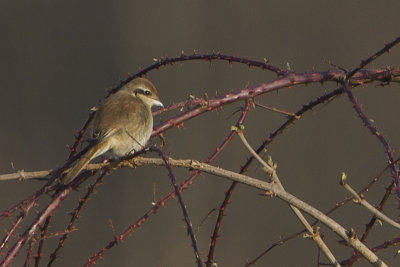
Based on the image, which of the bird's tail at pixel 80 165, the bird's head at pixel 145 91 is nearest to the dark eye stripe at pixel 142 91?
the bird's head at pixel 145 91

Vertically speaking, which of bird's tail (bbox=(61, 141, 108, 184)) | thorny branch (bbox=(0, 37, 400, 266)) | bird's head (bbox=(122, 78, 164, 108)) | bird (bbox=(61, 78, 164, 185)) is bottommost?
thorny branch (bbox=(0, 37, 400, 266))

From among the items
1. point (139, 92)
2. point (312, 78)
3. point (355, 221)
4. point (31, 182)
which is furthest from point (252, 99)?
point (31, 182)

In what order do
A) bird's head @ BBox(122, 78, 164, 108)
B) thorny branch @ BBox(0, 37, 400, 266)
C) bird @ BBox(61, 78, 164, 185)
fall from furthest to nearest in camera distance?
bird's head @ BBox(122, 78, 164, 108) < bird @ BBox(61, 78, 164, 185) < thorny branch @ BBox(0, 37, 400, 266)

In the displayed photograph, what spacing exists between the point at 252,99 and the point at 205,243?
166 inches

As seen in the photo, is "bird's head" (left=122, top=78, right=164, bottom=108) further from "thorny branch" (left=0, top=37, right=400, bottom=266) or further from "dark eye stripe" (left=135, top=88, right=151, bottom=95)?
"thorny branch" (left=0, top=37, right=400, bottom=266)

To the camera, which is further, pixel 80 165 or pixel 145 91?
pixel 145 91

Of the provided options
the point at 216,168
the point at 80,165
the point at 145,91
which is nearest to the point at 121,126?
the point at 145,91

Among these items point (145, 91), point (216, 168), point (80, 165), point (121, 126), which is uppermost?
point (145, 91)

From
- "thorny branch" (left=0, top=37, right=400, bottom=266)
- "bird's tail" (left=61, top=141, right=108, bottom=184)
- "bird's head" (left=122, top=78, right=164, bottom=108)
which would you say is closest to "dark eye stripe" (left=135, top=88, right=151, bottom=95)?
"bird's head" (left=122, top=78, right=164, bottom=108)

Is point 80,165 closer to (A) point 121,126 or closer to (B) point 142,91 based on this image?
(A) point 121,126

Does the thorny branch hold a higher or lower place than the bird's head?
lower

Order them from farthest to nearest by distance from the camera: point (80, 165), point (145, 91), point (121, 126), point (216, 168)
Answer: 1. point (145, 91)
2. point (121, 126)
3. point (80, 165)
4. point (216, 168)

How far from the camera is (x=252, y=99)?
6.47 ft

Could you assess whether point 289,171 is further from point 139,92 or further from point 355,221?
point 139,92
